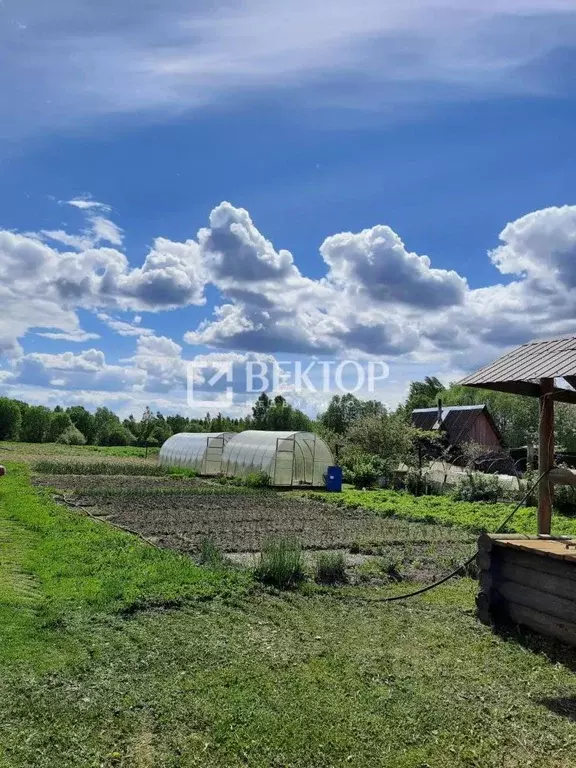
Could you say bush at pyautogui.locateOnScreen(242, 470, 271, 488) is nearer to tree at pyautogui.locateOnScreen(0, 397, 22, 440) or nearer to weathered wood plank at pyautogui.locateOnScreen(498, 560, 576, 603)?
weathered wood plank at pyautogui.locateOnScreen(498, 560, 576, 603)

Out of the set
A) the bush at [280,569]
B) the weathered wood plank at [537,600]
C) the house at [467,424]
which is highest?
the house at [467,424]

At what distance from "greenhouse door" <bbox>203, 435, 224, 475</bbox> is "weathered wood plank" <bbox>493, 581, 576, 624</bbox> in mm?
26558

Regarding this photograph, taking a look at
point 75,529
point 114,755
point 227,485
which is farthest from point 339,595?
point 227,485

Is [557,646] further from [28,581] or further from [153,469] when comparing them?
[153,469]

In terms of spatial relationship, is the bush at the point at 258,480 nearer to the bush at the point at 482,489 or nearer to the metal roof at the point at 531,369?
the bush at the point at 482,489

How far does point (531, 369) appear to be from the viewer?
7.69m

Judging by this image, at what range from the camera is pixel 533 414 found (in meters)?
46.9

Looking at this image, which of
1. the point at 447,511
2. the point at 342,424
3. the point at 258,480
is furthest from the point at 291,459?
the point at 342,424

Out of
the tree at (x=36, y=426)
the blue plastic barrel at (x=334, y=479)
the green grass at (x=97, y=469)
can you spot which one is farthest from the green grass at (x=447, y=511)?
the tree at (x=36, y=426)

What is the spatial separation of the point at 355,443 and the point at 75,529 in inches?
842

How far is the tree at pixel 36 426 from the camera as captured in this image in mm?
69975

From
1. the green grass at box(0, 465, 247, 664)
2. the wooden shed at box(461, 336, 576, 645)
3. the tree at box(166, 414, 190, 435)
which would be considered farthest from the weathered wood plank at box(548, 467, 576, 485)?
the tree at box(166, 414, 190, 435)

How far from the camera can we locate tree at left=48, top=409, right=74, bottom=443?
69500 mm

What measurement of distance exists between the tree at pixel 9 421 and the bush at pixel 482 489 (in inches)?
2363
